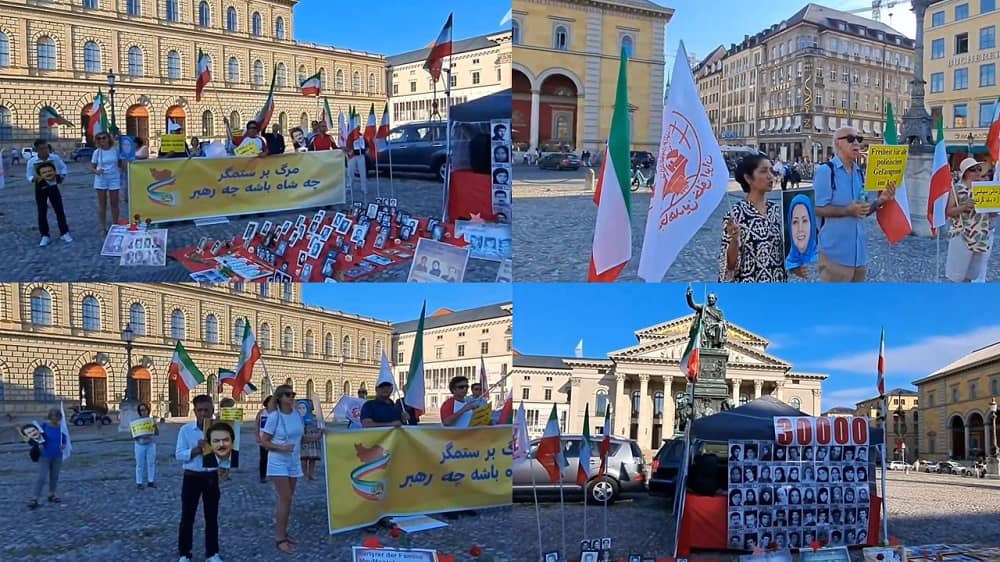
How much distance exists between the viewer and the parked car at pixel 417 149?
6289mm

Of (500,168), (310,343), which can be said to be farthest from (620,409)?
(310,343)

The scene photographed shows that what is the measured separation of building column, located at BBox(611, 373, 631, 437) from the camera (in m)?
6.17

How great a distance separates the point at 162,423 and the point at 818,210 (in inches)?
205

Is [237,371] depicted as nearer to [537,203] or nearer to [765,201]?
[537,203]

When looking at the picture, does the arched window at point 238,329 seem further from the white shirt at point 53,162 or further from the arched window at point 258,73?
the arched window at point 258,73

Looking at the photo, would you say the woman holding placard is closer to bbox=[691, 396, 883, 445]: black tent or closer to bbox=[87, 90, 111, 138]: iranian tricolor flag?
bbox=[87, 90, 111, 138]: iranian tricolor flag

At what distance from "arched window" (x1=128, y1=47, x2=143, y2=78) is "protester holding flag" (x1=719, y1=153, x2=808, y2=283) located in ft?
13.9

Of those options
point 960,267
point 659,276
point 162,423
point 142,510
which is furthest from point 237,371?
point 960,267

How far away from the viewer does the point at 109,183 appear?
6473 millimetres

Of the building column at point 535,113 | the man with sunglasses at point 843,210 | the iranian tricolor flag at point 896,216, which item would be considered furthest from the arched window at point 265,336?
the iranian tricolor flag at point 896,216

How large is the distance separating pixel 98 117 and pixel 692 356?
A: 464cm

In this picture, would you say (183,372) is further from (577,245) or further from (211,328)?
(577,245)

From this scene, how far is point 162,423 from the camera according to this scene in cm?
674

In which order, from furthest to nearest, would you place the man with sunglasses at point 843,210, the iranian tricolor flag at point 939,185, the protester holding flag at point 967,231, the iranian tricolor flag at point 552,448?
the protester holding flag at point 967,231 < the iranian tricolor flag at point 939,185 < the man with sunglasses at point 843,210 < the iranian tricolor flag at point 552,448
